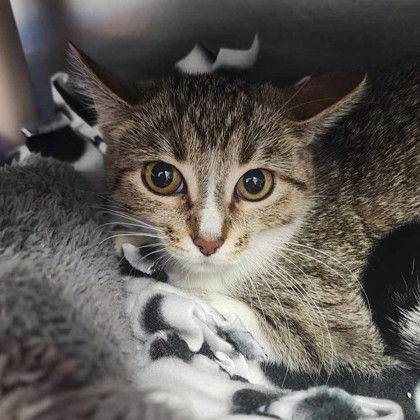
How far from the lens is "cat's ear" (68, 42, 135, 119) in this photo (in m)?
1.28

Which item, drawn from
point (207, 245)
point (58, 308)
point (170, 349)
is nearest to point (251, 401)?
point (170, 349)

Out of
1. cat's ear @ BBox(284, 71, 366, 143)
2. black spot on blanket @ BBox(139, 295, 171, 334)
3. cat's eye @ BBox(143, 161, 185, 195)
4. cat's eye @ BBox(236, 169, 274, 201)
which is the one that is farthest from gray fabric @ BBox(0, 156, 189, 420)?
cat's ear @ BBox(284, 71, 366, 143)

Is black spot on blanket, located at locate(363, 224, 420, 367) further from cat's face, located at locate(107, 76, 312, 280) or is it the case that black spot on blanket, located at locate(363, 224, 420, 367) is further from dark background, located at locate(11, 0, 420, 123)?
dark background, located at locate(11, 0, 420, 123)

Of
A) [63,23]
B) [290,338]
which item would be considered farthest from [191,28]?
[290,338]

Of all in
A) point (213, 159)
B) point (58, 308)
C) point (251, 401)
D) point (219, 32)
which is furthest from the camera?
point (219, 32)

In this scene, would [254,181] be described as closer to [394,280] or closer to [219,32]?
[394,280]

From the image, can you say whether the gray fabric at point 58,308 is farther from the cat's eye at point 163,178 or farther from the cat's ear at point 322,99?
the cat's ear at point 322,99

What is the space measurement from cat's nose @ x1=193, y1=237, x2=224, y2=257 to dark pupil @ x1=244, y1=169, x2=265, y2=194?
154 mm

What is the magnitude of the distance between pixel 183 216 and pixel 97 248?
234mm

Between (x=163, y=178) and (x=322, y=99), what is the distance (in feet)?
1.31

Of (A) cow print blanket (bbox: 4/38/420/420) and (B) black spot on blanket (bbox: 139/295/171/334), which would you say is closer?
(A) cow print blanket (bbox: 4/38/420/420)

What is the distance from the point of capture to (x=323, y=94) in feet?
4.59

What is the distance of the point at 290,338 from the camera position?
144 centimetres

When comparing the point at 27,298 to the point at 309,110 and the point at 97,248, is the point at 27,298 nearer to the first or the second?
the point at 97,248
